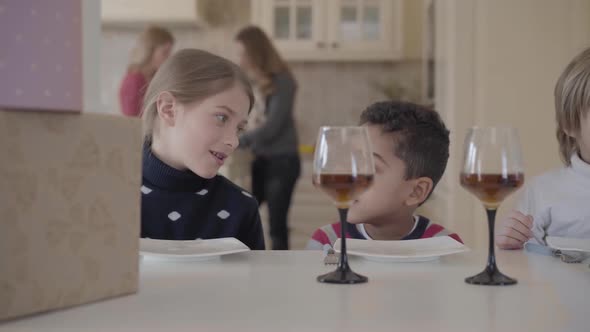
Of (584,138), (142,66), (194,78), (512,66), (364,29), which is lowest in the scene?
(584,138)

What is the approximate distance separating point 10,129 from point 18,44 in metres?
0.08

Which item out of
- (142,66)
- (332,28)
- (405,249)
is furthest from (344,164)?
(332,28)

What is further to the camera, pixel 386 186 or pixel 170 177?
pixel 170 177

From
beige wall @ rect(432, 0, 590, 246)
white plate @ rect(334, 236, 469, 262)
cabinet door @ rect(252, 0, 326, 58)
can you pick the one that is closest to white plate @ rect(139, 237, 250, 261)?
white plate @ rect(334, 236, 469, 262)

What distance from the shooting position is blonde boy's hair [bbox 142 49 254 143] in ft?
5.76

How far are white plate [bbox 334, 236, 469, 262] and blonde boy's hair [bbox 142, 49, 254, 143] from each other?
697 mm

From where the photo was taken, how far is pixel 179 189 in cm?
177

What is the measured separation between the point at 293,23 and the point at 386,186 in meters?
3.70

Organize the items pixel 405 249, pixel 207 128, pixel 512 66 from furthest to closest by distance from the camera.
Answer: pixel 512 66 → pixel 207 128 → pixel 405 249

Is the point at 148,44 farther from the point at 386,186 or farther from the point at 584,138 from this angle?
the point at 584,138

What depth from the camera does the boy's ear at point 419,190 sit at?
1655 mm

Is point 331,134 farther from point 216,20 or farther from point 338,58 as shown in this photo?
point 216,20

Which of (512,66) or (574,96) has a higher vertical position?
(512,66)

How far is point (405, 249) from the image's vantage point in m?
1.15
